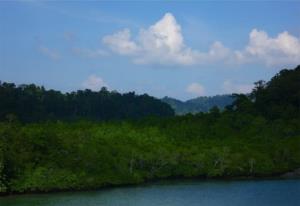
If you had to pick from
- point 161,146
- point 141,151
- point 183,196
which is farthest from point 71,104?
point 183,196

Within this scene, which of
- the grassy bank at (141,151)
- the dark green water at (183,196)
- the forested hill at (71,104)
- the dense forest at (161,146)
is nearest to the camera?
the dark green water at (183,196)

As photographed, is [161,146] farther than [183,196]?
Yes

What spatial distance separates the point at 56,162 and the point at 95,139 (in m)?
8.23

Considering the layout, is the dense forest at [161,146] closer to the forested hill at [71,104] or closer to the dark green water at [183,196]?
the dark green water at [183,196]

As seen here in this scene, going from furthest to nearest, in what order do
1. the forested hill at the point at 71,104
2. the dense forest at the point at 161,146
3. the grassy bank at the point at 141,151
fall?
the forested hill at the point at 71,104
the dense forest at the point at 161,146
the grassy bank at the point at 141,151

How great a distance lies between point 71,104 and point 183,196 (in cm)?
5680

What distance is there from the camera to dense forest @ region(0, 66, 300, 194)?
128 ft

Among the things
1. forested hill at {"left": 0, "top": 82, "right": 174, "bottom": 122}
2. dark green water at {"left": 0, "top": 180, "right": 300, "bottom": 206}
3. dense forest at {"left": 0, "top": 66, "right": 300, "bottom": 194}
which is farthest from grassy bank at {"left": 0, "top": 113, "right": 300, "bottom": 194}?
forested hill at {"left": 0, "top": 82, "right": 174, "bottom": 122}

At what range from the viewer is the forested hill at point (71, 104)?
247 ft

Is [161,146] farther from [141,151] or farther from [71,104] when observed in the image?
[71,104]

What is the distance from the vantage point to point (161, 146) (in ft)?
166

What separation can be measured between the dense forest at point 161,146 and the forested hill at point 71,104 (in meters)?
18.7

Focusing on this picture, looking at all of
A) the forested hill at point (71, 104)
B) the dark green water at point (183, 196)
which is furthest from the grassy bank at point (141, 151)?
the forested hill at point (71, 104)

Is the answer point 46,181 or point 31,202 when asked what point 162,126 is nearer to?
point 46,181
